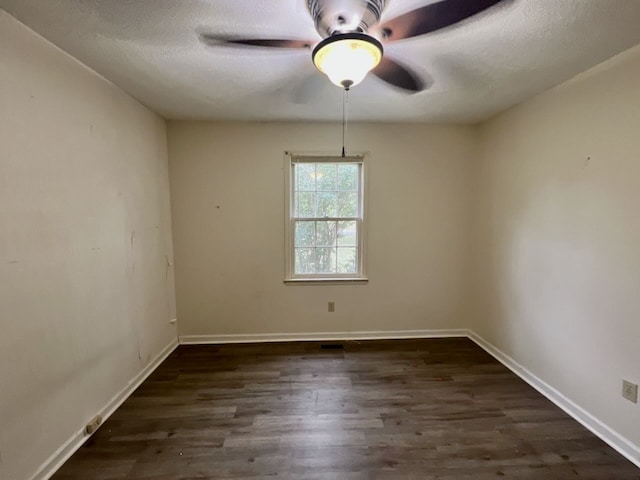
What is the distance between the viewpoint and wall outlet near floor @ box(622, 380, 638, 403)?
185 centimetres

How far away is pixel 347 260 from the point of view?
357 cm

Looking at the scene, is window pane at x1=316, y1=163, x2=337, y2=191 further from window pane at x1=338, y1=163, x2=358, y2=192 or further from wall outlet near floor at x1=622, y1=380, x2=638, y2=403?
wall outlet near floor at x1=622, y1=380, x2=638, y2=403

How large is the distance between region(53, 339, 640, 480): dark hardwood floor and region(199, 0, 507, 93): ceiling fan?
6.81 feet

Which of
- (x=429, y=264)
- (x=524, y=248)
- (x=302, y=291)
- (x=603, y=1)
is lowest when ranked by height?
(x=302, y=291)

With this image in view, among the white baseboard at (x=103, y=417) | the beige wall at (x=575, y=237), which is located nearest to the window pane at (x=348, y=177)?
the beige wall at (x=575, y=237)

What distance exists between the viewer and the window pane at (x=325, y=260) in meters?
3.56

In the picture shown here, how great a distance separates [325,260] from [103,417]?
229 cm

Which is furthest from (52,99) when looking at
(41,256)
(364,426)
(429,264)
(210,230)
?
(429,264)

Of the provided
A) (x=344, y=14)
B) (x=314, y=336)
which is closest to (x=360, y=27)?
(x=344, y=14)

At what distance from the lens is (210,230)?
3387 mm

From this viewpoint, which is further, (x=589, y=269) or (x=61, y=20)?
(x=589, y=269)

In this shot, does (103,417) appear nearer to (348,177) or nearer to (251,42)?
(251,42)

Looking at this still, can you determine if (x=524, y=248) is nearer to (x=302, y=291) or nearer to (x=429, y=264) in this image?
(x=429, y=264)

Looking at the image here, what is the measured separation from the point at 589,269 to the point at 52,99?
341cm
